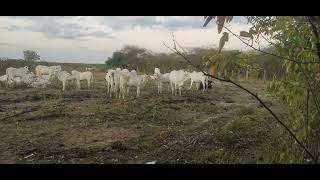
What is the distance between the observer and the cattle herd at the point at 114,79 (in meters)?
7.73

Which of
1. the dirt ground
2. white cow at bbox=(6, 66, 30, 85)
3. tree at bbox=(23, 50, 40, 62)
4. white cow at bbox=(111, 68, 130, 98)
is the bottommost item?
the dirt ground

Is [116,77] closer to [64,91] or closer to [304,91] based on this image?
[64,91]

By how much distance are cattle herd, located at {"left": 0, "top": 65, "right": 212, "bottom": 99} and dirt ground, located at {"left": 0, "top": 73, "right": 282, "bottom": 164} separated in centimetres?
24

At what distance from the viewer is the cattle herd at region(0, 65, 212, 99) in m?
7.73

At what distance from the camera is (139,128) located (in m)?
6.26

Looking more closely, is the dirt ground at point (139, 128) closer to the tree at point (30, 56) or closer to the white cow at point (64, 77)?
the white cow at point (64, 77)

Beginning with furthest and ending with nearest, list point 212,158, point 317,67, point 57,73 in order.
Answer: point 57,73 < point 212,158 < point 317,67

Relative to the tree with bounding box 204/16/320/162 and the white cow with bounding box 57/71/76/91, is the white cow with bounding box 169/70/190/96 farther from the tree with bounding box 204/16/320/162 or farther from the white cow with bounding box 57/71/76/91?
the tree with bounding box 204/16/320/162

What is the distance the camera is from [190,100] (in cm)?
789

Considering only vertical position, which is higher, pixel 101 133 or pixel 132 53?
pixel 132 53

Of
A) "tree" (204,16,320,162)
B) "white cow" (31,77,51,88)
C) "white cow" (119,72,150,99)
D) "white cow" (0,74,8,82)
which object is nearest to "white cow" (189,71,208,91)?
"white cow" (119,72,150,99)
